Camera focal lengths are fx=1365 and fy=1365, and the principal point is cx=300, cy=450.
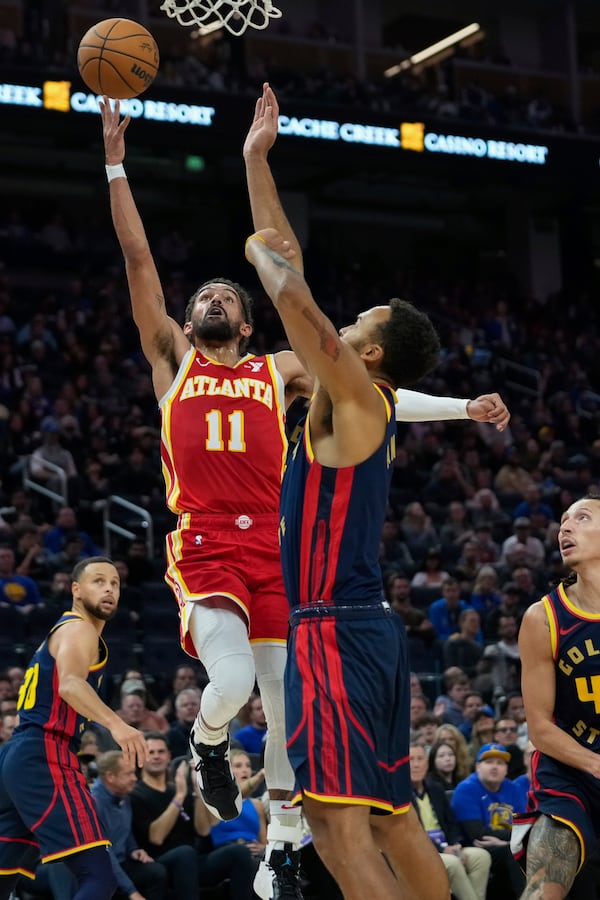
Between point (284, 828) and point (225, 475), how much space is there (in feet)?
5.24

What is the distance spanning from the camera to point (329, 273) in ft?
83.9

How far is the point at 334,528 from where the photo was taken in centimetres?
498

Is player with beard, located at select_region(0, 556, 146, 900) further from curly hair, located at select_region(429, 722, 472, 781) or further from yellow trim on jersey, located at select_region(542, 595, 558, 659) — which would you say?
curly hair, located at select_region(429, 722, 472, 781)

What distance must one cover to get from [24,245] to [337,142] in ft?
18.4

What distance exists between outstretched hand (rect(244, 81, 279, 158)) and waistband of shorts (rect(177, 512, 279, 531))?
1634 mm

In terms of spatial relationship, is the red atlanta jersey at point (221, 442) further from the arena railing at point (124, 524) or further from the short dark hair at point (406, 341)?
the arena railing at point (124, 524)

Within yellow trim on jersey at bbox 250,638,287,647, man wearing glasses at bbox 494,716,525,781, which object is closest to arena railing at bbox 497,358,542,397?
man wearing glasses at bbox 494,716,525,781

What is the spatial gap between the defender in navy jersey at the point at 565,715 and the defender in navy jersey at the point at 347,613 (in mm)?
965

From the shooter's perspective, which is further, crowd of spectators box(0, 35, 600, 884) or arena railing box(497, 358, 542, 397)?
arena railing box(497, 358, 542, 397)

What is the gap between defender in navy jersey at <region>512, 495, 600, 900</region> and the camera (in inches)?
231

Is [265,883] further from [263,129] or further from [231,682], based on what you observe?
[263,129]

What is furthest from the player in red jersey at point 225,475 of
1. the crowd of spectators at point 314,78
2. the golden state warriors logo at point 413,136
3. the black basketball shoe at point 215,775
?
the golden state warriors logo at point 413,136

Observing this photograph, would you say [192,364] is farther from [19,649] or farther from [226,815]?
[19,649]

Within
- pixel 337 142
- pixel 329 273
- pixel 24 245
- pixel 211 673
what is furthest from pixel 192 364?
pixel 329 273
